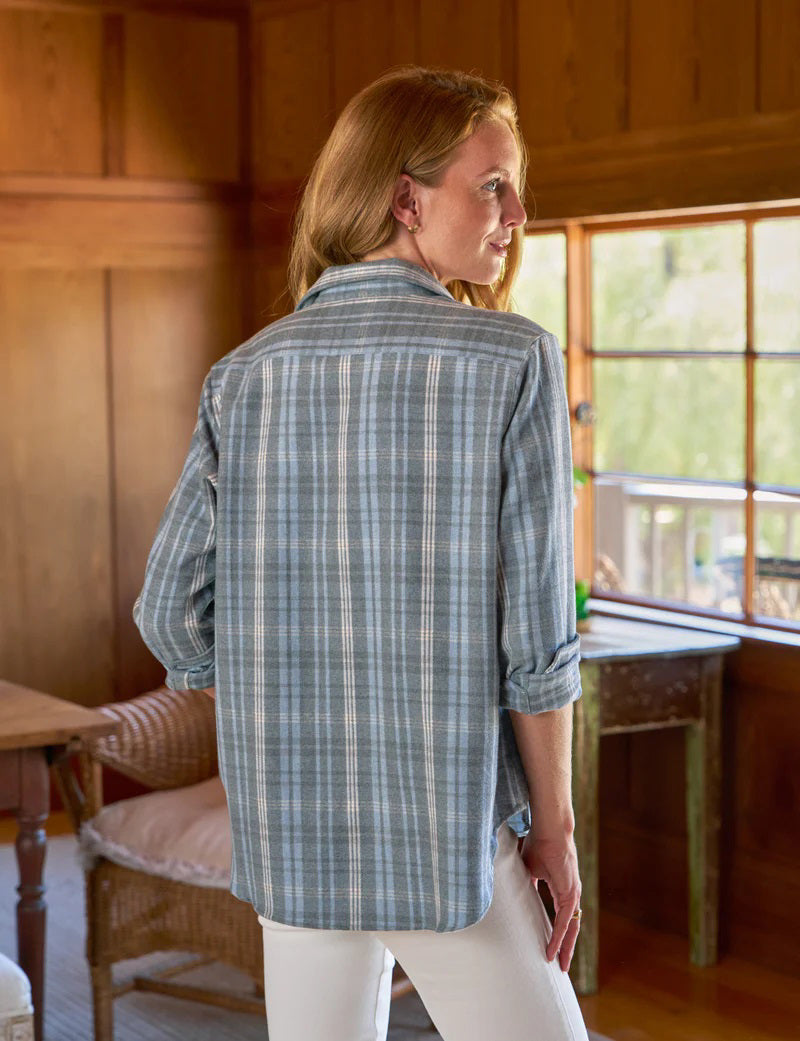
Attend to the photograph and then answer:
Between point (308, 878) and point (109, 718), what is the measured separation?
63.9 inches

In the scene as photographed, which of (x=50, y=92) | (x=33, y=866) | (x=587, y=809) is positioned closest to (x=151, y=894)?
(x=33, y=866)

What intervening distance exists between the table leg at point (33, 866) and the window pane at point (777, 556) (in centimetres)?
184

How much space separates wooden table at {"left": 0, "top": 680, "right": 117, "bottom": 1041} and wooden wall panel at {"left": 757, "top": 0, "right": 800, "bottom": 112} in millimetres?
1987

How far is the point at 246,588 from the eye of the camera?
1.37 meters

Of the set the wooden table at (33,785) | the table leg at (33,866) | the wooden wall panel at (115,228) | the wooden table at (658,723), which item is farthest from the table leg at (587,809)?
the wooden wall panel at (115,228)

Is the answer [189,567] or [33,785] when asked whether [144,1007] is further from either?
[189,567]

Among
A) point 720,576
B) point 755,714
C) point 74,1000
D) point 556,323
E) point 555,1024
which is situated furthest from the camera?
point 556,323

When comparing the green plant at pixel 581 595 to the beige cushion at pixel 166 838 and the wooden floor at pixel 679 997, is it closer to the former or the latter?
the wooden floor at pixel 679 997

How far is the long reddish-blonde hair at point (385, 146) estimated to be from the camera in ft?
4.39

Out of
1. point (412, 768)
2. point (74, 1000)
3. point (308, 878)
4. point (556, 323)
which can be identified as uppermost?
point (556, 323)

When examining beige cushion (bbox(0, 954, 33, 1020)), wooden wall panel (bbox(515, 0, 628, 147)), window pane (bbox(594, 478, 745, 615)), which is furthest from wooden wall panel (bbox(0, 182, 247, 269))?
beige cushion (bbox(0, 954, 33, 1020))

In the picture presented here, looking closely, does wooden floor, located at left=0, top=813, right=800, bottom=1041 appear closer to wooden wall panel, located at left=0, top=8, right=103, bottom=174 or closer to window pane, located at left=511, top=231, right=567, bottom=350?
window pane, located at left=511, top=231, right=567, bottom=350

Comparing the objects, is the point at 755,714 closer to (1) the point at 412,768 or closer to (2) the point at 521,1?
(2) the point at 521,1

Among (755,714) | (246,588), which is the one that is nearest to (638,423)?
(755,714)
